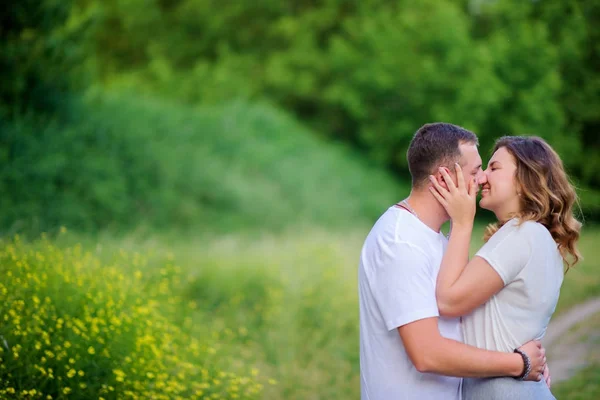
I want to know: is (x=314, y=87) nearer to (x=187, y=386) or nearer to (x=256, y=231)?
(x=256, y=231)

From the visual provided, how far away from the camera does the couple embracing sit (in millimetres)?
2822

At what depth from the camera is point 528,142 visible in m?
3.22

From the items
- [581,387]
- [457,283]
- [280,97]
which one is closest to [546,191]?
[457,283]

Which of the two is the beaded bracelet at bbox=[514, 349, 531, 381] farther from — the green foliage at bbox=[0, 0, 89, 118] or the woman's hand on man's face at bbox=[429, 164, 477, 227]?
the green foliage at bbox=[0, 0, 89, 118]

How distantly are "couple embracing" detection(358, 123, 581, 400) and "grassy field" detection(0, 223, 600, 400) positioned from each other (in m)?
2.49

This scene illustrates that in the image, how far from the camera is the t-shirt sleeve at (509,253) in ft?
9.61

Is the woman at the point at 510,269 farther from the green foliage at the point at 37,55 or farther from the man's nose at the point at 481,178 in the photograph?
the green foliage at the point at 37,55

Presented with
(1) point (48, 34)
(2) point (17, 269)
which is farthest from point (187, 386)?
(1) point (48, 34)

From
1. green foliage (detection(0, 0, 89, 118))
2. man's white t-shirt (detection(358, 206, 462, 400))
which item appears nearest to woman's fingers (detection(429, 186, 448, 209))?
man's white t-shirt (detection(358, 206, 462, 400))

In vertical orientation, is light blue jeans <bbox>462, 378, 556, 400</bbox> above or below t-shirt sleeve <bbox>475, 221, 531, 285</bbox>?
below

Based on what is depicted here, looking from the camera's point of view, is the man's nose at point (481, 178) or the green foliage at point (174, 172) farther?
the green foliage at point (174, 172)

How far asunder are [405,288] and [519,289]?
563 millimetres

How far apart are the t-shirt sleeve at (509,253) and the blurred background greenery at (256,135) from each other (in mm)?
810

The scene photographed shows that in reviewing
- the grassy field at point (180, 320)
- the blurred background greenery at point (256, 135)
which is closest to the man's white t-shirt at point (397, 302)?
the blurred background greenery at point (256, 135)
